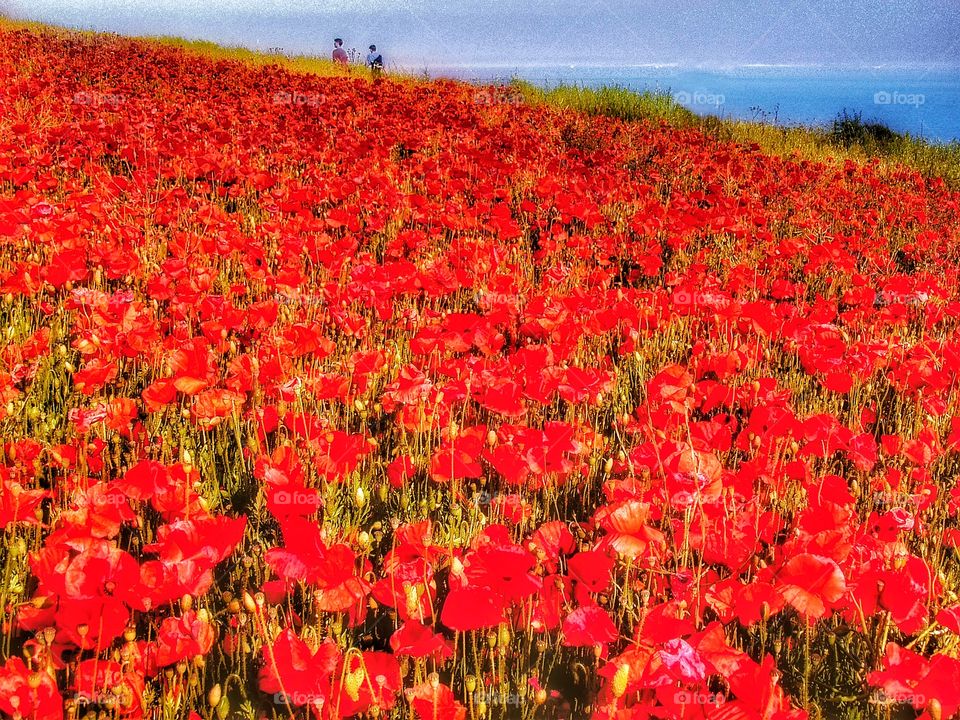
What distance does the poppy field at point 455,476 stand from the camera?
161 centimetres

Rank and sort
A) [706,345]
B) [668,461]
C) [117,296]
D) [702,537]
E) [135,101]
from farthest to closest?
[135,101] → [706,345] → [117,296] → [668,461] → [702,537]

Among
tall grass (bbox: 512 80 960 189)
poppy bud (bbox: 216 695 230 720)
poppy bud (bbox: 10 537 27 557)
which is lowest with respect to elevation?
poppy bud (bbox: 216 695 230 720)

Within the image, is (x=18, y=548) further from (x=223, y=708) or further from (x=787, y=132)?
(x=787, y=132)

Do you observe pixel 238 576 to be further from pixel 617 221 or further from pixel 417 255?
pixel 617 221

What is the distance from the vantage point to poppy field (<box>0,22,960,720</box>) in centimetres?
161

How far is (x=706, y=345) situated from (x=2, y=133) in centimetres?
600

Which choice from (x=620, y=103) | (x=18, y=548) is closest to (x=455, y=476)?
(x=18, y=548)

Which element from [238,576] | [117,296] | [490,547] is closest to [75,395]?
[117,296]

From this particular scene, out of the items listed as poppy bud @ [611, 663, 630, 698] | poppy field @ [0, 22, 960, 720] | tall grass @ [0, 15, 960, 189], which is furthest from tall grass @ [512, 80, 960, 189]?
poppy bud @ [611, 663, 630, 698]

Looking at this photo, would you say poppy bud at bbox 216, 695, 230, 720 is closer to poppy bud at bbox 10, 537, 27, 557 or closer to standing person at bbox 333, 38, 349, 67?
poppy bud at bbox 10, 537, 27, 557

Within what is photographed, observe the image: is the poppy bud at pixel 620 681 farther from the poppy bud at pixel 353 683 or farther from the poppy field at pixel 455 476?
the poppy bud at pixel 353 683

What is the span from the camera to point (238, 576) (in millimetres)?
2094

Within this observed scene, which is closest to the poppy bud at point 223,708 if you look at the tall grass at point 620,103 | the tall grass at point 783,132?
the tall grass at point 783,132

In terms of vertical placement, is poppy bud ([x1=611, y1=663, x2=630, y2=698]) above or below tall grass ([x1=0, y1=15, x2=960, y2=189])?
below
